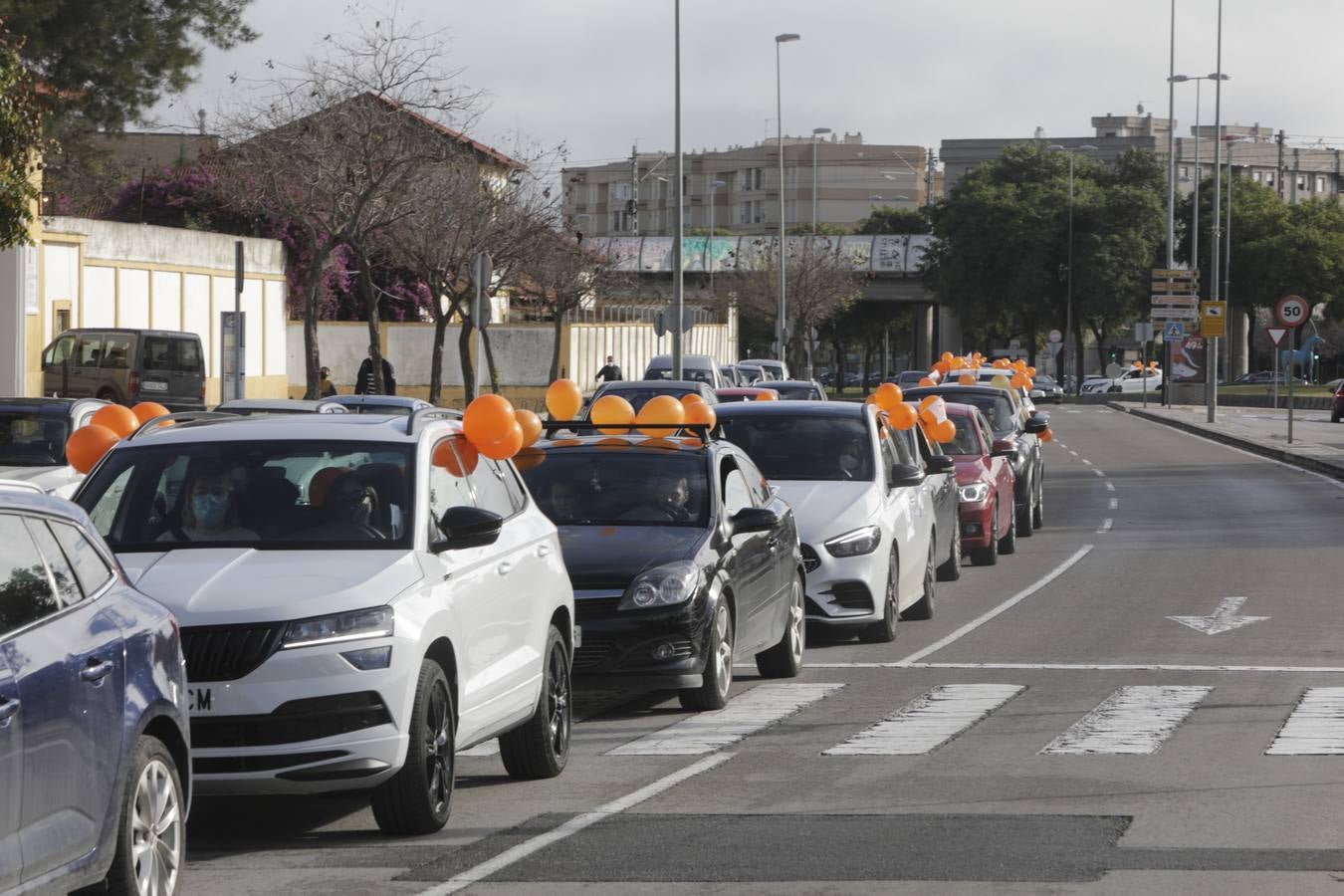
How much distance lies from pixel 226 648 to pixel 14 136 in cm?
1556

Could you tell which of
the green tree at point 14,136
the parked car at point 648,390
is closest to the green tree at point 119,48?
the green tree at point 14,136

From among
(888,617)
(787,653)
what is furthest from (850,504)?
(787,653)

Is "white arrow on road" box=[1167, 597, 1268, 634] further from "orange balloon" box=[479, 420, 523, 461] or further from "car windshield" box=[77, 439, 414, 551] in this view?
"car windshield" box=[77, 439, 414, 551]

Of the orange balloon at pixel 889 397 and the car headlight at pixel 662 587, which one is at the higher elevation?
the orange balloon at pixel 889 397

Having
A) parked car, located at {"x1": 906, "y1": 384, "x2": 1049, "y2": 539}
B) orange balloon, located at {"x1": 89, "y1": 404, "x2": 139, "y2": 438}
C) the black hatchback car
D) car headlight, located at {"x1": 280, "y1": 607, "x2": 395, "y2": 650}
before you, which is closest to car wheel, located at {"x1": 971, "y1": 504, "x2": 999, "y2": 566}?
parked car, located at {"x1": 906, "y1": 384, "x2": 1049, "y2": 539}

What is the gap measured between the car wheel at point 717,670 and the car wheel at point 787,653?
48.6 inches

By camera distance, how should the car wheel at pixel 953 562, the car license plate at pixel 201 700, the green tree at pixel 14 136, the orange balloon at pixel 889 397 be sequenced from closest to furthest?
the car license plate at pixel 201 700 → the orange balloon at pixel 889 397 → the car wheel at pixel 953 562 → the green tree at pixel 14 136

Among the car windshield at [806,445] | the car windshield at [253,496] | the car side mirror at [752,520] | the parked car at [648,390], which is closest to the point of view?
the car windshield at [253,496]

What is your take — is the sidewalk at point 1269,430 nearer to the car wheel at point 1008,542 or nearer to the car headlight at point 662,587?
the car wheel at point 1008,542

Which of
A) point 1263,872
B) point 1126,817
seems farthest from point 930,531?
point 1263,872

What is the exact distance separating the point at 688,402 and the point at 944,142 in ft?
472

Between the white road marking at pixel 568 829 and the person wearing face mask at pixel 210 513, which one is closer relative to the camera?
the white road marking at pixel 568 829

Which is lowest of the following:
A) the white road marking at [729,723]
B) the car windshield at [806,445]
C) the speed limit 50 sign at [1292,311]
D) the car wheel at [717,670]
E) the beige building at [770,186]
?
the white road marking at [729,723]

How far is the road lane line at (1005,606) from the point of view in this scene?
48.0 ft
